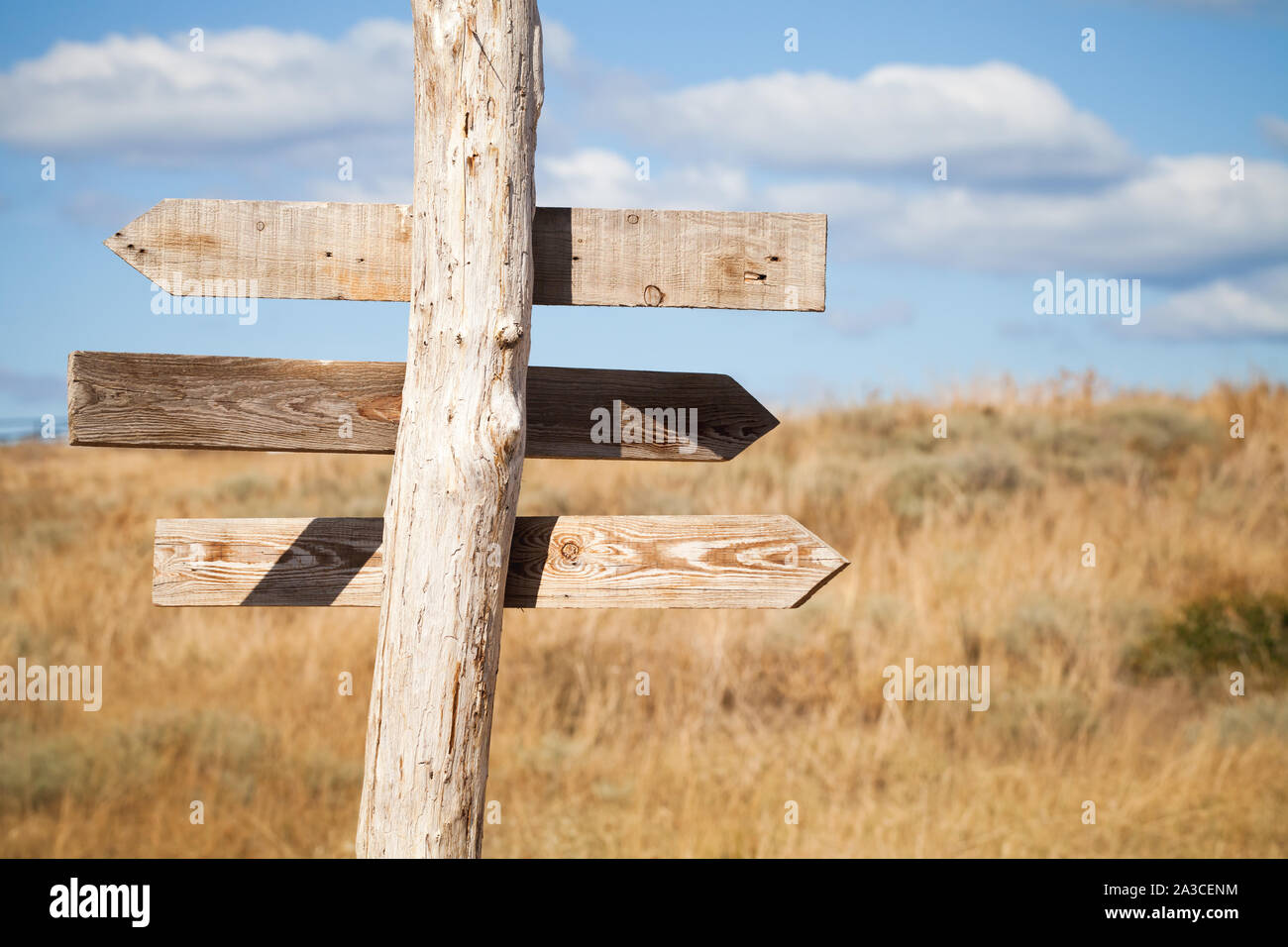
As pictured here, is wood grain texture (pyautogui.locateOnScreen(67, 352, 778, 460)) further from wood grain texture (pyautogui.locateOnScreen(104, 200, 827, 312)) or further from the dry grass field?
the dry grass field

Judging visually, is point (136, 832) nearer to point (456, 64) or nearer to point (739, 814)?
point (739, 814)

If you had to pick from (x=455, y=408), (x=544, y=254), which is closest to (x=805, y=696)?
(x=544, y=254)

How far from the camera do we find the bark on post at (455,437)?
229 cm

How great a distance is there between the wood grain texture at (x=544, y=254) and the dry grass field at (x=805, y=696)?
3.84m

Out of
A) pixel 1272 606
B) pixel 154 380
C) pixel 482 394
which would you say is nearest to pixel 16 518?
pixel 154 380

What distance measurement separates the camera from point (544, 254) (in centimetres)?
261

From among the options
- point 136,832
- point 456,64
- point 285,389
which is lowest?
point 136,832

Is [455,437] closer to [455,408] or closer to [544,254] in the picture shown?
[455,408]

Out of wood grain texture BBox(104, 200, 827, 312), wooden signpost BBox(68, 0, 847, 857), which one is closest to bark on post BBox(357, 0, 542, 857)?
wooden signpost BBox(68, 0, 847, 857)

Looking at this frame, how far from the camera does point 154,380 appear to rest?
2541 mm

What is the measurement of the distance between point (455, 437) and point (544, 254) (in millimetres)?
628

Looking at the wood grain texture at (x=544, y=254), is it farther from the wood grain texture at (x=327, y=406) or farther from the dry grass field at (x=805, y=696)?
the dry grass field at (x=805, y=696)

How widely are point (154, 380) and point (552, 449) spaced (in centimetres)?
111

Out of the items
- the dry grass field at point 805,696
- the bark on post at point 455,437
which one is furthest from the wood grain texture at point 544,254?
the dry grass field at point 805,696
